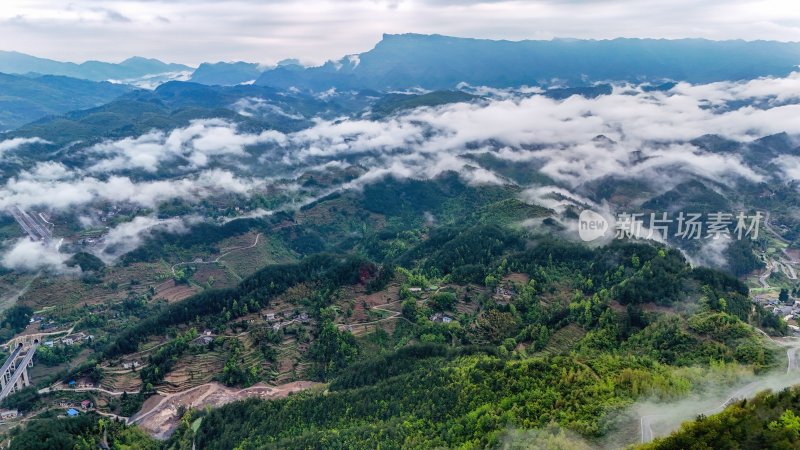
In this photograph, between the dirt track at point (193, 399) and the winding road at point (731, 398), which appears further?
the dirt track at point (193, 399)

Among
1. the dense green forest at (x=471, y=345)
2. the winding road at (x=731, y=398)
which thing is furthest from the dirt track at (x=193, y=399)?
the winding road at (x=731, y=398)

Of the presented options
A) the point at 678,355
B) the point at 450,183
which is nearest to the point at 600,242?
the point at 678,355

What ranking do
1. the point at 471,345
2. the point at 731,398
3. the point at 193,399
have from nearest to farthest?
the point at 731,398 → the point at 193,399 → the point at 471,345

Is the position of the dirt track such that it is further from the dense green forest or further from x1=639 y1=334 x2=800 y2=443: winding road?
x1=639 y1=334 x2=800 y2=443: winding road

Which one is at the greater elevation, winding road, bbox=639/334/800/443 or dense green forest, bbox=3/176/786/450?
winding road, bbox=639/334/800/443

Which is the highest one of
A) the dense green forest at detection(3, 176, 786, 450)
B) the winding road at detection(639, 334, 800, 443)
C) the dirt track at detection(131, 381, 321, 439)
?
the winding road at detection(639, 334, 800, 443)

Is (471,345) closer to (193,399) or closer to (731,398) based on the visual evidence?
(731,398)

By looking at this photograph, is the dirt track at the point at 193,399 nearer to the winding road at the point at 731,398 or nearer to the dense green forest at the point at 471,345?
the dense green forest at the point at 471,345

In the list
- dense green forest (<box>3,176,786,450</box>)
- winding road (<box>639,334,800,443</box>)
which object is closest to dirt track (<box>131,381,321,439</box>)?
dense green forest (<box>3,176,786,450</box>)

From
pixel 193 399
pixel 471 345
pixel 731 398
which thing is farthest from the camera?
pixel 471 345

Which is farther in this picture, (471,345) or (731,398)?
(471,345)

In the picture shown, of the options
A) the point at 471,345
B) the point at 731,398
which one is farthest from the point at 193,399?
the point at 731,398

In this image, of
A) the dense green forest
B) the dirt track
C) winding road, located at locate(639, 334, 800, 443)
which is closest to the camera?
winding road, located at locate(639, 334, 800, 443)

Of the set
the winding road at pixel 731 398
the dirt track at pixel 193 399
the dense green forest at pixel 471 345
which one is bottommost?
the dirt track at pixel 193 399
